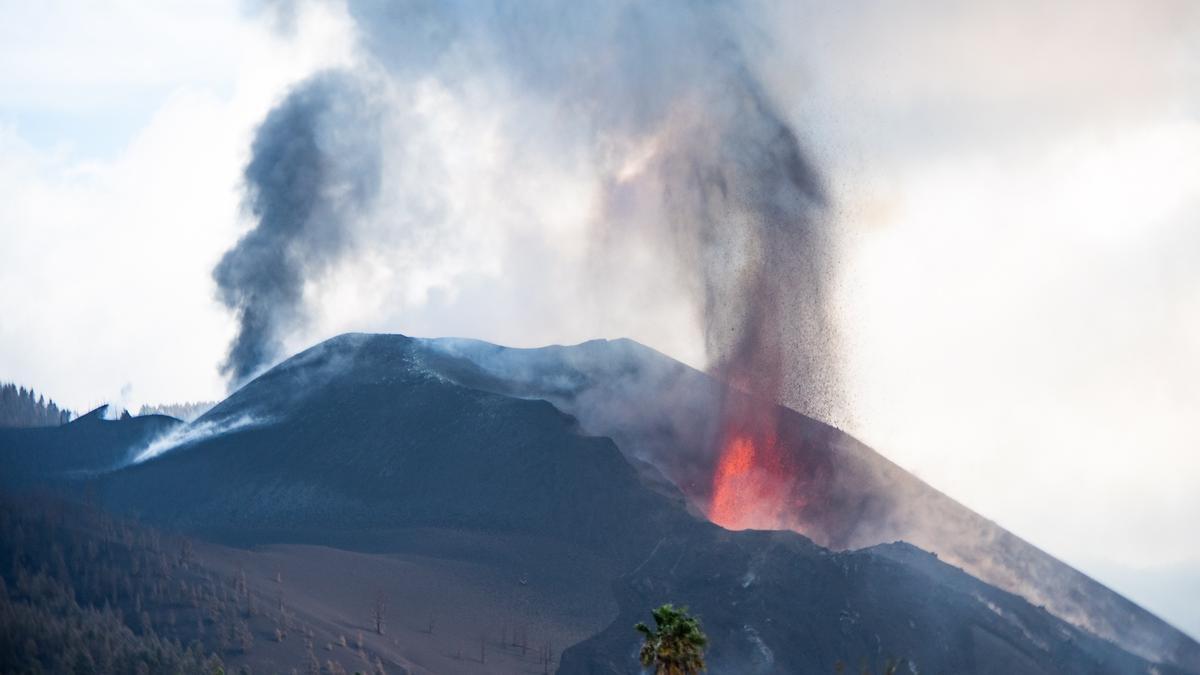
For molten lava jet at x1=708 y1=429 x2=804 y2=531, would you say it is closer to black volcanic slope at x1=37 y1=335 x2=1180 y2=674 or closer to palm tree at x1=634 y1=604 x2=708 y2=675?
black volcanic slope at x1=37 y1=335 x2=1180 y2=674

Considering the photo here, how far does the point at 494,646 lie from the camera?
159 m

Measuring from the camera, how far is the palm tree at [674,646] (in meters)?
81.2

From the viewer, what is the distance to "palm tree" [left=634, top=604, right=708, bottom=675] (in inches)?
3199

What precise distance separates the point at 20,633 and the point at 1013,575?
320 feet

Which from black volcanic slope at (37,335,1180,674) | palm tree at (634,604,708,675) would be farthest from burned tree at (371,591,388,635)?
palm tree at (634,604,708,675)

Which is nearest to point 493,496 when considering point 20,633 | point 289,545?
point 289,545

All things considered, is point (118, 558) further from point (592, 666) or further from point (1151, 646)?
point (1151, 646)

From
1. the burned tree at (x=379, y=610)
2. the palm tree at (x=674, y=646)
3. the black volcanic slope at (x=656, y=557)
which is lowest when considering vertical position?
the palm tree at (x=674, y=646)

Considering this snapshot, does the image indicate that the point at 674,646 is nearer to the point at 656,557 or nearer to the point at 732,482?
the point at 656,557

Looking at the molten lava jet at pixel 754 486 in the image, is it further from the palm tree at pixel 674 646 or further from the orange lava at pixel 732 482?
the palm tree at pixel 674 646

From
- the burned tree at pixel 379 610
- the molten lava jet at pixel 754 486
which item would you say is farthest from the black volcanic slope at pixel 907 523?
the burned tree at pixel 379 610

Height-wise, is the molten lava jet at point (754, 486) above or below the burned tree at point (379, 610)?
above

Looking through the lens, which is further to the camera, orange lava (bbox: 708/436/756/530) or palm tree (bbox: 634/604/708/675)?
orange lava (bbox: 708/436/756/530)

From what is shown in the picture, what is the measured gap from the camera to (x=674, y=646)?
81.3 metres
